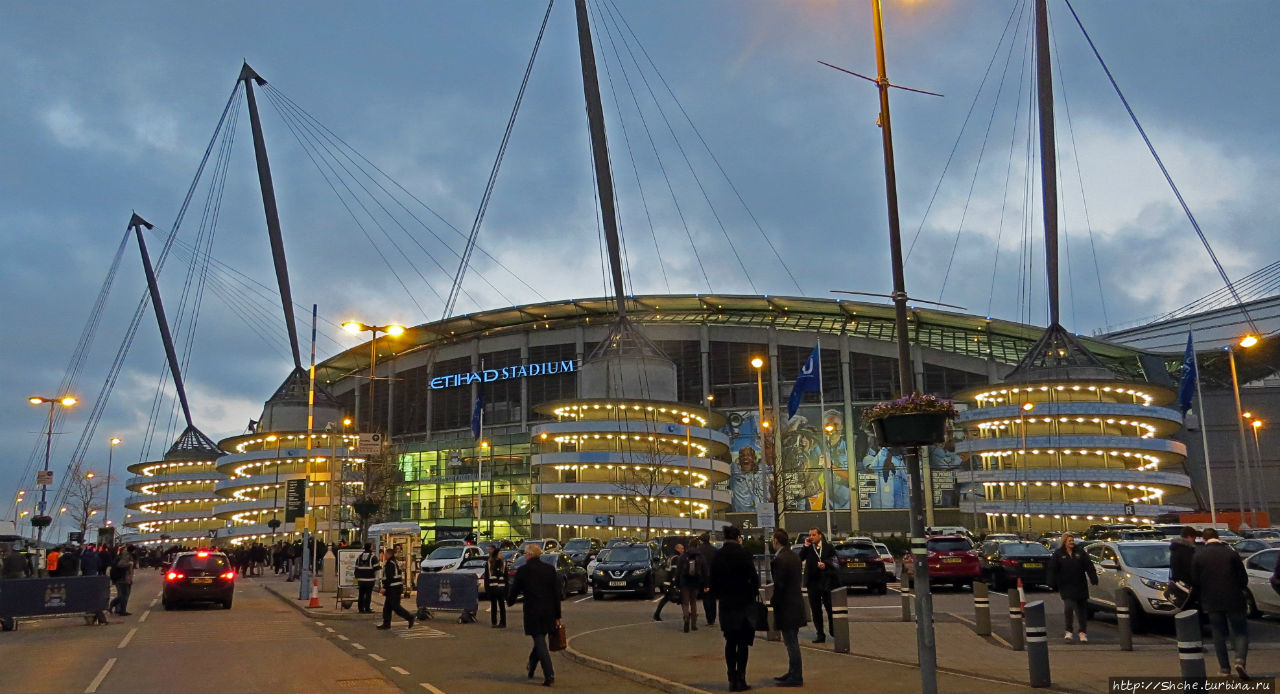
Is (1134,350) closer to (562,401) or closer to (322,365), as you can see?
(562,401)

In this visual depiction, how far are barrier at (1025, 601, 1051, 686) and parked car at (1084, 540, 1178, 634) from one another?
642 cm

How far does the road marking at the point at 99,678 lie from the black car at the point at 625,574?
53.1ft

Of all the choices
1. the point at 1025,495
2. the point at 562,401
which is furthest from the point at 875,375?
the point at 562,401

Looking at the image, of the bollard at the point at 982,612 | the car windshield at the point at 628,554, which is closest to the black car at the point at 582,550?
the car windshield at the point at 628,554

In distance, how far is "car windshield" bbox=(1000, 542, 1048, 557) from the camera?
2806 centimetres

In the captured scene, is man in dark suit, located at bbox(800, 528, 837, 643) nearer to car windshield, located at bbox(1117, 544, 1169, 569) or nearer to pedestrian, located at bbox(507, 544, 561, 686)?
pedestrian, located at bbox(507, 544, 561, 686)

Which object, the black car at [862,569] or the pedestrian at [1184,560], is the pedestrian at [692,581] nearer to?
the pedestrian at [1184,560]

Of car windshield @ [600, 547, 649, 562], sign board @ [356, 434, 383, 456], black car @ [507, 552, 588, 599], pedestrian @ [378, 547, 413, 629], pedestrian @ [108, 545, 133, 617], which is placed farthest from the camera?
car windshield @ [600, 547, 649, 562]

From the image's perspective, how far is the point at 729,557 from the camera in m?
11.5

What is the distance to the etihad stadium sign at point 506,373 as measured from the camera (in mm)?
100938

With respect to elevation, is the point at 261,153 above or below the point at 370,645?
above

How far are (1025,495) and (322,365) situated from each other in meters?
84.8

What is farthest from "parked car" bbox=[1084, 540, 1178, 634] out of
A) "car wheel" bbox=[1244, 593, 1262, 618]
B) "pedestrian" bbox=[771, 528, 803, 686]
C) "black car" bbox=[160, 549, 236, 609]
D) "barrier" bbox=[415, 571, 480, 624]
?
"black car" bbox=[160, 549, 236, 609]

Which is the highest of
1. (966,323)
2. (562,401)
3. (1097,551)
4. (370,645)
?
(966,323)
